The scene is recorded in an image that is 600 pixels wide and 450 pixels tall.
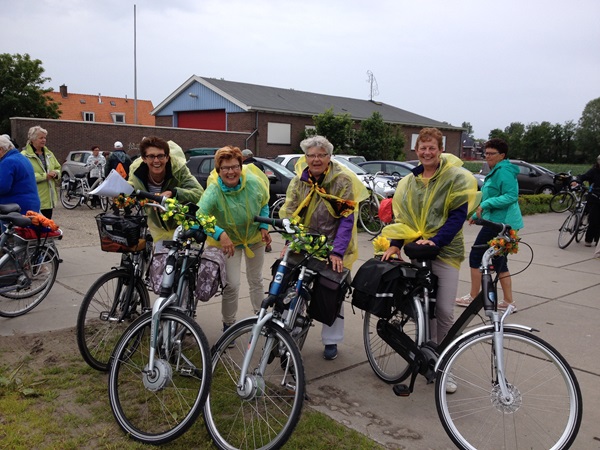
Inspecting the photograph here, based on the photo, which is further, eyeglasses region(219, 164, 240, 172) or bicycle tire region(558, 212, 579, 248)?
bicycle tire region(558, 212, 579, 248)

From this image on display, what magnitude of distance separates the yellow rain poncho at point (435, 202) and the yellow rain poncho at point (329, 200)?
317 millimetres

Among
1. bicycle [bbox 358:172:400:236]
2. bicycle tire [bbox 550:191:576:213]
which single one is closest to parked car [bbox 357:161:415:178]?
bicycle [bbox 358:172:400:236]

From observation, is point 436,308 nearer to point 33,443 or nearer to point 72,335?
point 33,443

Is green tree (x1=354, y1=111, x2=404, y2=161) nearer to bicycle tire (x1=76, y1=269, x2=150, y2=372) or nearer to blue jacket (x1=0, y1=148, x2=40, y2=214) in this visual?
blue jacket (x1=0, y1=148, x2=40, y2=214)

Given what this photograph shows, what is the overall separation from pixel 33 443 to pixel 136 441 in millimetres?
600

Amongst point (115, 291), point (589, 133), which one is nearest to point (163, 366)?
point (115, 291)

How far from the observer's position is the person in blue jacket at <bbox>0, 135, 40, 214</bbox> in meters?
5.59

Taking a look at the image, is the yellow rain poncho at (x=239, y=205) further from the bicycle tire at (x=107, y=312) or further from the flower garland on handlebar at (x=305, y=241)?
the flower garland on handlebar at (x=305, y=241)

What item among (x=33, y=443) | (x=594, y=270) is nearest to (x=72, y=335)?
(x=33, y=443)

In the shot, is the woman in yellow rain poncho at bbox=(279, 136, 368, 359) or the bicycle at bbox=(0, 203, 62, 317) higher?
the woman in yellow rain poncho at bbox=(279, 136, 368, 359)

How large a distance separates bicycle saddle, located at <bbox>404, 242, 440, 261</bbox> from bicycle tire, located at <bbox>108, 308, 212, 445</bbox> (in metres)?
1.55

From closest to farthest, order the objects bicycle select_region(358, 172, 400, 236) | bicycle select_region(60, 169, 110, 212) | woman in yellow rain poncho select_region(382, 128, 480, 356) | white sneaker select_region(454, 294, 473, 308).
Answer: woman in yellow rain poncho select_region(382, 128, 480, 356), white sneaker select_region(454, 294, 473, 308), bicycle select_region(358, 172, 400, 236), bicycle select_region(60, 169, 110, 212)

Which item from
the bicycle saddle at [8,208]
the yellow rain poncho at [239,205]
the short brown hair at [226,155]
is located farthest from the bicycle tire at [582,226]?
the bicycle saddle at [8,208]

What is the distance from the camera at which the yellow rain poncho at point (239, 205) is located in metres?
4.25
